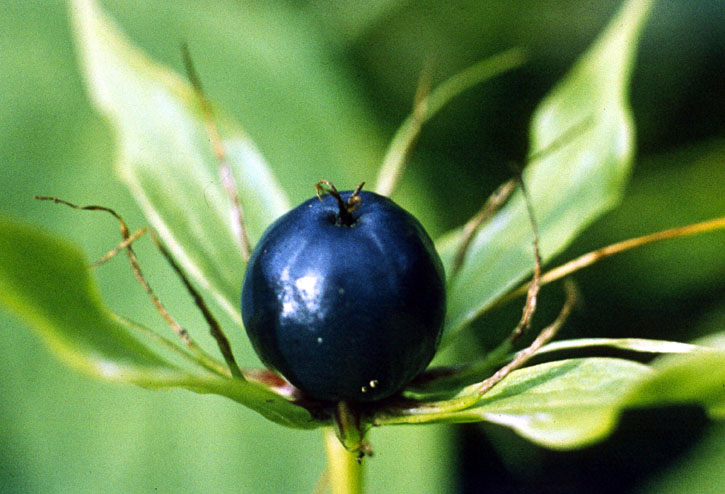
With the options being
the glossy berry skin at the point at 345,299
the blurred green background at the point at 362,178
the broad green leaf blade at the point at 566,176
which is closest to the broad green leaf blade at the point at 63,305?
the glossy berry skin at the point at 345,299

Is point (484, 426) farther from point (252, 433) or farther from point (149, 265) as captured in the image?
point (149, 265)

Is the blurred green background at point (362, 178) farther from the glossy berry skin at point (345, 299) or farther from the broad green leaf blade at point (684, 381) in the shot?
the broad green leaf blade at point (684, 381)

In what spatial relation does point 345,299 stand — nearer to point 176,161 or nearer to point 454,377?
point 454,377

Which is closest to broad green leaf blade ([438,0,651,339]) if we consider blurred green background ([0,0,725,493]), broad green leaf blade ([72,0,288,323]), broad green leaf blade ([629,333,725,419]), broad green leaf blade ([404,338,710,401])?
broad green leaf blade ([404,338,710,401])

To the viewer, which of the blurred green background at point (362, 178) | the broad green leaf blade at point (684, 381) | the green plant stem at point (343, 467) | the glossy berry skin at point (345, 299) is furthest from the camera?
the blurred green background at point (362, 178)

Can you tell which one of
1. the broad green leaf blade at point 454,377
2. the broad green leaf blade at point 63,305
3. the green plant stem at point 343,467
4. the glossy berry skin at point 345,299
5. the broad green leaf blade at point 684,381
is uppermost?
the broad green leaf blade at point 63,305

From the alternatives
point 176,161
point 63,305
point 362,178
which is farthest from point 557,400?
point 362,178
